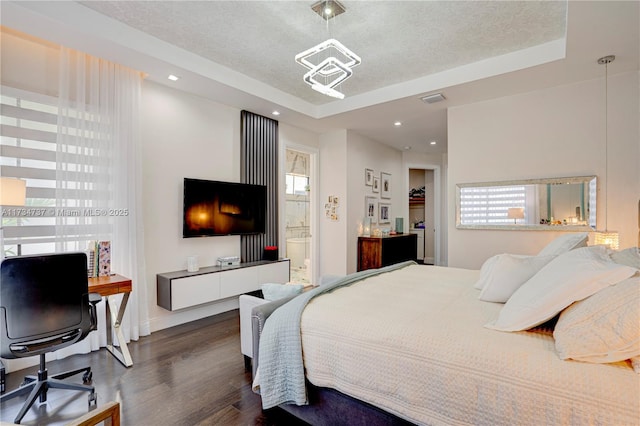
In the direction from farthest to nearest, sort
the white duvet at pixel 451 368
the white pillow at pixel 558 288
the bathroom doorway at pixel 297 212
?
1. the bathroom doorway at pixel 297 212
2. the white pillow at pixel 558 288
3. the white duvet at pixel 451 368

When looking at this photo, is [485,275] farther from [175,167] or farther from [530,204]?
[175,167]

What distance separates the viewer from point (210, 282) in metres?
3.77

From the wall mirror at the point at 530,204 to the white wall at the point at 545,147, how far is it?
0.08 meters

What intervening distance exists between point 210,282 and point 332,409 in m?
2.53

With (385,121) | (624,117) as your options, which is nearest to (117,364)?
(385,121)

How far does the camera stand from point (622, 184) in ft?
10.8

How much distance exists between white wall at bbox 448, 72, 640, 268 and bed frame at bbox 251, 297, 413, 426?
3.14 m

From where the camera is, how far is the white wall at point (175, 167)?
3.58m

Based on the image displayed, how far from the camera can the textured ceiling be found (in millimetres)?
2586

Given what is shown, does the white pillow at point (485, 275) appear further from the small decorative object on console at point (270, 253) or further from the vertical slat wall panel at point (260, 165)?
the vertical slat wall panel at point (260, 165)

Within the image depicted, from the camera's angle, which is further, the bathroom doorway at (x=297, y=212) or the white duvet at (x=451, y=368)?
the bathroom doorway at (x=297, y=212)

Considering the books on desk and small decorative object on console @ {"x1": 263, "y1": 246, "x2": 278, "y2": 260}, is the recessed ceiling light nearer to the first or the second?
the books on desk

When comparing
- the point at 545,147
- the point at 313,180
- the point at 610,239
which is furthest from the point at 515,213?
the point at 313,180

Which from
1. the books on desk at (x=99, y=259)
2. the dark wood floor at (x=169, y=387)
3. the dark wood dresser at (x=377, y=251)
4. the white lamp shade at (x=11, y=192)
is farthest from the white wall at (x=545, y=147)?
the white lamp shade at (x=11, y=192)
